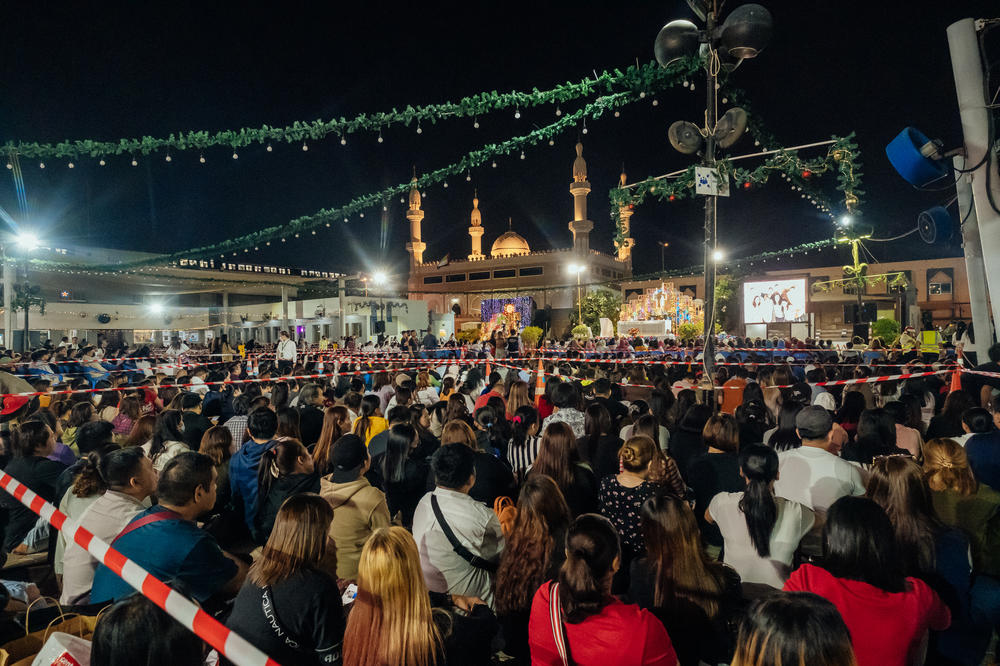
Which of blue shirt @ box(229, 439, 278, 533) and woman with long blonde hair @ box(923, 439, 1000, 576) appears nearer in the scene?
woman with long blonde hair @ box(923, 439, 1000, 576)

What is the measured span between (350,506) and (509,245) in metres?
67.3

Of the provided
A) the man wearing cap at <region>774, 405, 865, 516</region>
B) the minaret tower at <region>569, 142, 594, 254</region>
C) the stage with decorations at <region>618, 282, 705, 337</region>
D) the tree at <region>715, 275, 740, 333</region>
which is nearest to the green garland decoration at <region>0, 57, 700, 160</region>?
the man wearing cap at <region>774, 405, 865, 516</region>

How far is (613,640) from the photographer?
2080 millimetres

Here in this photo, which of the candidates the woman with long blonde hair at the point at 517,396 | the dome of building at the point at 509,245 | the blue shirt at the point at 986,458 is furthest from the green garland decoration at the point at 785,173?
the dome of building at the point at 509,245

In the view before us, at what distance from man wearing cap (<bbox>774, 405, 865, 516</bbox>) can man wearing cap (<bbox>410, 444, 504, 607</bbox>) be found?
243 centimetres

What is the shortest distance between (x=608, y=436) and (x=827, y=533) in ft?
10.4

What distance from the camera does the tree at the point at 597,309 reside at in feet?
155

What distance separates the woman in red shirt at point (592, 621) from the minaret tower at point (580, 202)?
5874cm

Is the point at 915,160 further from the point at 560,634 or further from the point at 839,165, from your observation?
the point at 560,634

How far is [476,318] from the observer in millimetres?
63688

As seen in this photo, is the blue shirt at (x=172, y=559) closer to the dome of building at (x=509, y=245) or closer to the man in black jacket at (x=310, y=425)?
the man in black jacket at (x=310, y=425)

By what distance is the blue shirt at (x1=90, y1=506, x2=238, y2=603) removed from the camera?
2855 millimetres

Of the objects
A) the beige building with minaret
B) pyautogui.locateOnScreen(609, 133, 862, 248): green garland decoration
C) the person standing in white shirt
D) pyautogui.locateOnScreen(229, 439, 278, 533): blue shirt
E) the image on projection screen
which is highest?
the beige building with minaret

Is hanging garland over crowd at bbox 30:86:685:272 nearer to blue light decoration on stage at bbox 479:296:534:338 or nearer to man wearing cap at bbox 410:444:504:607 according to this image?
man wearing cap at bbox 410:444:504:607
